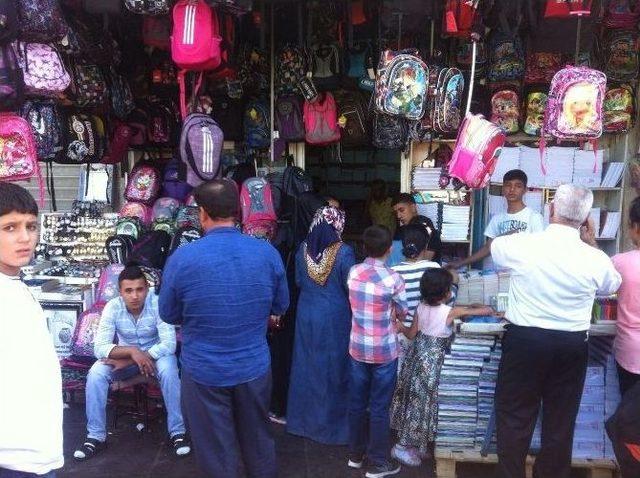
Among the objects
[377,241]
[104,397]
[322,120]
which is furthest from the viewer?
[322,120]

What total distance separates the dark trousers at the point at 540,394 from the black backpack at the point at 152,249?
2.95 meters

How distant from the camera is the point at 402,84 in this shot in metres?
3.96

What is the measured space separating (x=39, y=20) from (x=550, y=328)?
11.9ft

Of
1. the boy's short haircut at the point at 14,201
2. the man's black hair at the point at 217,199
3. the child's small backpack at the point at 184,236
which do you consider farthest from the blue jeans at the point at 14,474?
the child's small backpack at the point at 184,236

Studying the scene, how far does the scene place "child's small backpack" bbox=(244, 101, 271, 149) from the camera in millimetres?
5566

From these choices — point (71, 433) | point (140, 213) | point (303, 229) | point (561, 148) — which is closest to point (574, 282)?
point (303, 229)

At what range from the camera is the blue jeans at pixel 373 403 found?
3578mm

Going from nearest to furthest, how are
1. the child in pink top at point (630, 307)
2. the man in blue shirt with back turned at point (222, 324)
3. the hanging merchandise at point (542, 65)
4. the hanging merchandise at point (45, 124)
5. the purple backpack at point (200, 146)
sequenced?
the man in blue shirt with back turned at point (222, 324) → the child in pink top at point (630, 307) → the purple backpack at point (200, 146) → the hanging merchandise at point (45, 124) → the hanging merchandise at point (542, 65)

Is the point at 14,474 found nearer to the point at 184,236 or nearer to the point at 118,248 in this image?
the point at 184,236

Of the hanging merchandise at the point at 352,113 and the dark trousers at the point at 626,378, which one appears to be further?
the hanging merchandise at the point at 352,113

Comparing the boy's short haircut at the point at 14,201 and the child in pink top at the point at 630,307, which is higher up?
the boy's short haircut at the point at 14,201

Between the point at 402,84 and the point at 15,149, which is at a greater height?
the point at 402,84

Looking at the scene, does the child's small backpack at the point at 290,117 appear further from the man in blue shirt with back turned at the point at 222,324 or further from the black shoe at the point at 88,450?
the black shoe at the point at 88,450

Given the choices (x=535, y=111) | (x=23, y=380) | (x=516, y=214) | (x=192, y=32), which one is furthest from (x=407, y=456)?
(x=535, y=111)
